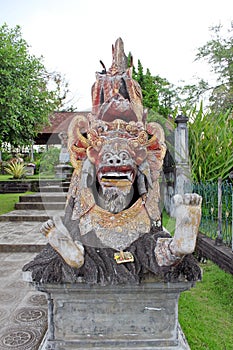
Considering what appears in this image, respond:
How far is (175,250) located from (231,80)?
1375cm

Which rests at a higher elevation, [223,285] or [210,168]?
[210,168]

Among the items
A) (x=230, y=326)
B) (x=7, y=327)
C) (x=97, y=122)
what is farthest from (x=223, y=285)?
(x=97, y=122)

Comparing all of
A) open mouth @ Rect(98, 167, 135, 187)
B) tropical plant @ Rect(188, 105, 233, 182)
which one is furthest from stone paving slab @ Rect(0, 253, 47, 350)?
tropical plant @ Rect(188, 105, 233, 182)

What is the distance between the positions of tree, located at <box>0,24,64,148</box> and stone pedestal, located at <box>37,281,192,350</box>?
14.5 ft

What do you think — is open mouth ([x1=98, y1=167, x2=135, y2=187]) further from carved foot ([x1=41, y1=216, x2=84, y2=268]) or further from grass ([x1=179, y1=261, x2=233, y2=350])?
grass ([x1=179, y1=261, x2=233, y2=350])

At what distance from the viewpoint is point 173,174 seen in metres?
4.59

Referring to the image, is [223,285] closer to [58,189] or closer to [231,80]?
[58,189]

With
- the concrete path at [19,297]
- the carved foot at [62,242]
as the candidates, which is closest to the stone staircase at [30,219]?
the concrete path at [19,297]

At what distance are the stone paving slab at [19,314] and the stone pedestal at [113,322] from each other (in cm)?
26

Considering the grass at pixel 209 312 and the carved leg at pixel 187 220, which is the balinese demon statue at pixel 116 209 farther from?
the grass at pixel 209 312

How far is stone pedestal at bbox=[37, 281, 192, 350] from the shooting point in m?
1.71

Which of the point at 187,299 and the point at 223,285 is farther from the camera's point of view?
the point at 223,285

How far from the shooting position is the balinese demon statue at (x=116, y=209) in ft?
4.91

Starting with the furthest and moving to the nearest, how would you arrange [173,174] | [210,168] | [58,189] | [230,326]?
[210,168] → [173,174] → [230,326] → [58,189]
